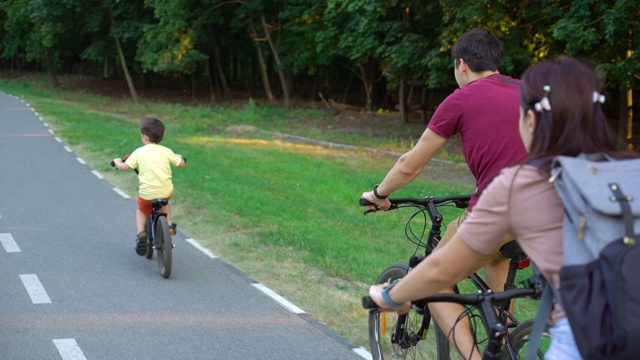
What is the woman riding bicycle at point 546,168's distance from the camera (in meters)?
2.56

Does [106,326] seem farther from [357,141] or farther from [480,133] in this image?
[357,141]

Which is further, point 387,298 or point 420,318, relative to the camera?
point 420,318

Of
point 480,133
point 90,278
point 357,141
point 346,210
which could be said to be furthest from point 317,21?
point 480,133

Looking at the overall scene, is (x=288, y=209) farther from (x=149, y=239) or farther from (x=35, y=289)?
(x=35, y=289)

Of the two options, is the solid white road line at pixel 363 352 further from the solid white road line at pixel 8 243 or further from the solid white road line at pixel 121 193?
the solid white road line at pixel 121 193

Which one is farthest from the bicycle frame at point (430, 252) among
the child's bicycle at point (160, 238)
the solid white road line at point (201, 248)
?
the solid white road line at point (201, 248)

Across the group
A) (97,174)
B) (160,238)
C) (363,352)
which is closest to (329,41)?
(97,174)

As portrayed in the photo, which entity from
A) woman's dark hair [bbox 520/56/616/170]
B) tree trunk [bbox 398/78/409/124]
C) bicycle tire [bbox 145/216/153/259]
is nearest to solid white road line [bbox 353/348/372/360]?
bicycle tire [bbox 145/216/153/259]

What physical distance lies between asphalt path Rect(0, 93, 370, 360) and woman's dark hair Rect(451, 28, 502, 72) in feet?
7.96

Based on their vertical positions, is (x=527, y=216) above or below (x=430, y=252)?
above

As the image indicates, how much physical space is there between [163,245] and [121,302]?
1143 millimetres

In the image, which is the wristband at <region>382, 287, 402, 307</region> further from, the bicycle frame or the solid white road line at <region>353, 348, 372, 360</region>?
the solid white road line at <region>353, 348, 372, 360</region>

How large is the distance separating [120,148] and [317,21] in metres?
20.6

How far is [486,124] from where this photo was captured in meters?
4.35
